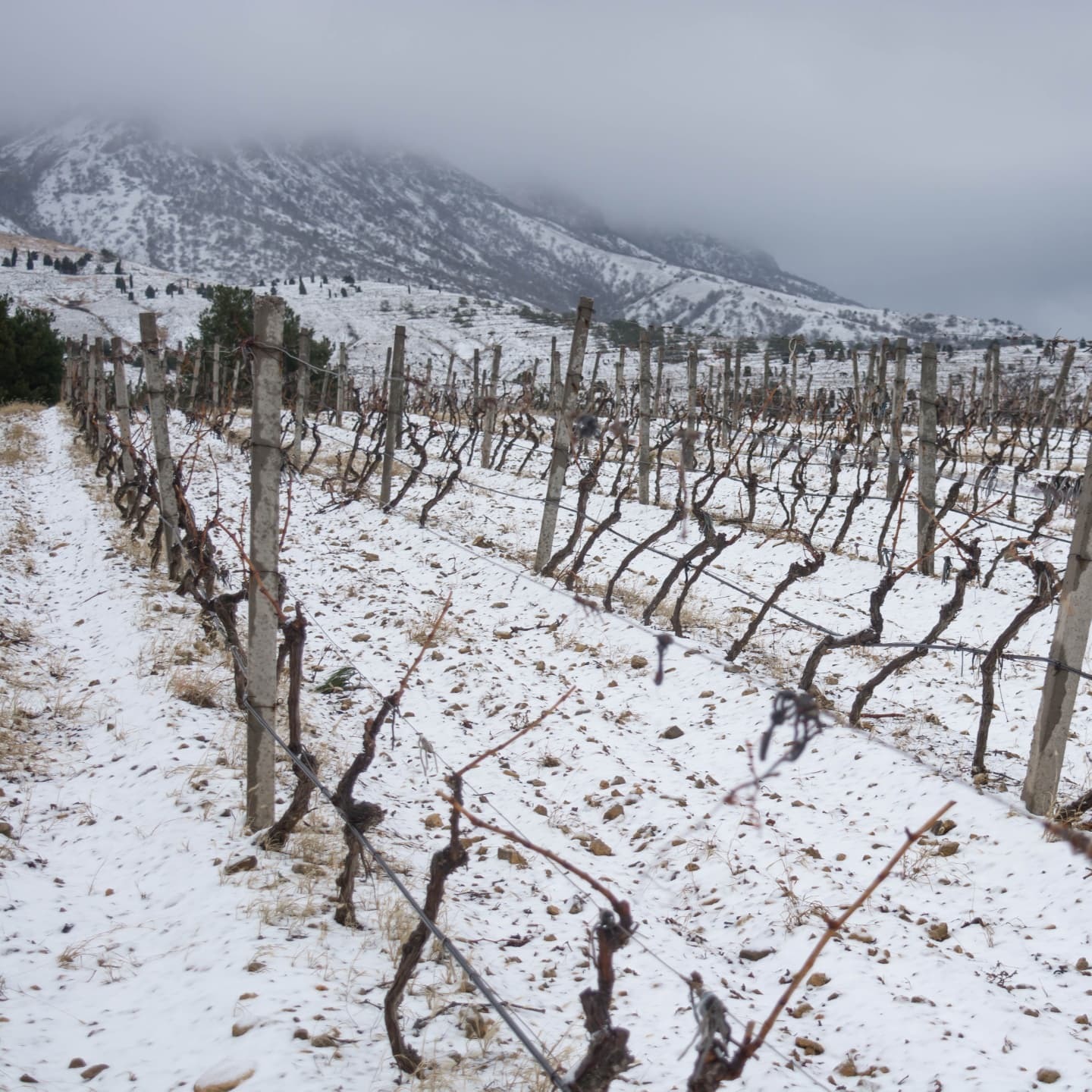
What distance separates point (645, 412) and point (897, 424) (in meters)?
4.07

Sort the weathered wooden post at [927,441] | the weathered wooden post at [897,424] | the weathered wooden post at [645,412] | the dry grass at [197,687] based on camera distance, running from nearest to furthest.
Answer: the dry grass at [197,687]
the weathered wooden post at [927,441]
the weathered wooden post at [897,424]
the weathered wooden post at [645,412]

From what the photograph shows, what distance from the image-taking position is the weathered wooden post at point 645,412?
13484 millimetres

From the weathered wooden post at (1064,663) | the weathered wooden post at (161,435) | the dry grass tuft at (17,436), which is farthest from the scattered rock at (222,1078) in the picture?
→ the dry grass tuft at (17,436)

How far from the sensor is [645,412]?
13.5 m

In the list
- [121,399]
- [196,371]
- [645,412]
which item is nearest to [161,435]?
[196,371]

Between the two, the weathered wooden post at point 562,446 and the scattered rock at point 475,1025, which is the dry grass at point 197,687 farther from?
the weathered wooden post at point 562,446

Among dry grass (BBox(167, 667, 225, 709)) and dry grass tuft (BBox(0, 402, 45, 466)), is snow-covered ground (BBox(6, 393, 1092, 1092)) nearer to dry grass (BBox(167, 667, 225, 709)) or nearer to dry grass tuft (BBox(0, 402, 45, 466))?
dry grass (BBox(167, 667, 225, 709))

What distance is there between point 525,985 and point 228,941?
122 centimetres

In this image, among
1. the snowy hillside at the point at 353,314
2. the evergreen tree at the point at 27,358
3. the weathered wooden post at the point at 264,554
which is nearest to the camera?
the weathered wooden post at the point at 264,554

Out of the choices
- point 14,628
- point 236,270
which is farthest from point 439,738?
point 236,270

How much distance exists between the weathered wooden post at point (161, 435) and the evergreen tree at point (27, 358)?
93.4ft

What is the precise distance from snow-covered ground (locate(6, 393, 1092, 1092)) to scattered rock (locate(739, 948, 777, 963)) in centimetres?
2

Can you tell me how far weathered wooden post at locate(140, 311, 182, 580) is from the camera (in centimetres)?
775

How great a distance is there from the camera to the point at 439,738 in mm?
5770
